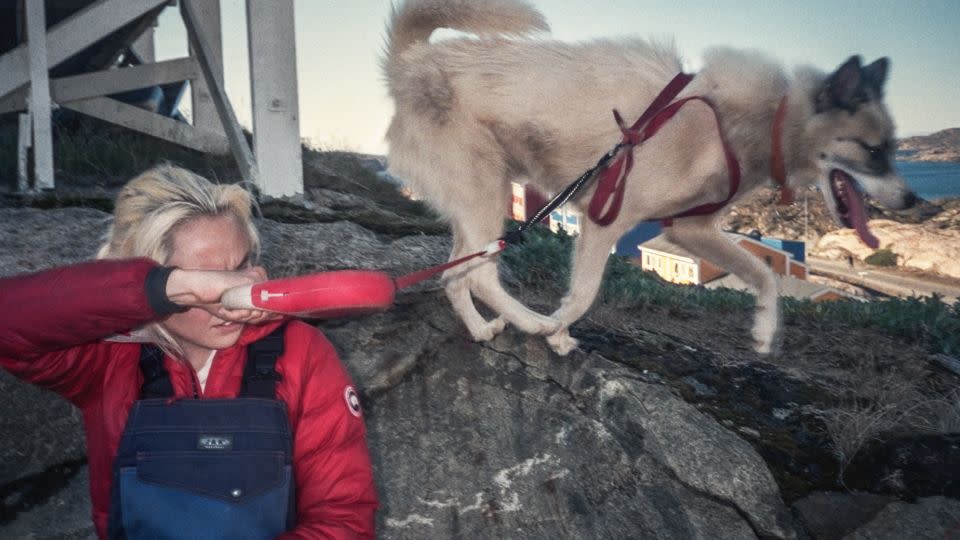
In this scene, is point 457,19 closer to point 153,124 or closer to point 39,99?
point 39,99

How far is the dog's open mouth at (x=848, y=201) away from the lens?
2.86 meters

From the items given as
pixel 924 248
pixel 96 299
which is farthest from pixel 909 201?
pixel 924 248

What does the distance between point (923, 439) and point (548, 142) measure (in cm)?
180

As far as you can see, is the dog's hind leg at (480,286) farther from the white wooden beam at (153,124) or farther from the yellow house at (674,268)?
the white wooden beam at (153,124)

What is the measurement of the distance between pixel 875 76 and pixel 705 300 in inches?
87.0

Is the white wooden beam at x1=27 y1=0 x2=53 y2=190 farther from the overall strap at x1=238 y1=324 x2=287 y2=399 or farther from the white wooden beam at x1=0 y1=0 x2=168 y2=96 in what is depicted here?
the overall strap at x1=238 y1=324 x2=287 y2=399

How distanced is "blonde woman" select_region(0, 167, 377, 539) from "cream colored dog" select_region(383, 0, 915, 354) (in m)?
1.65

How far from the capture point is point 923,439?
8.89 ft

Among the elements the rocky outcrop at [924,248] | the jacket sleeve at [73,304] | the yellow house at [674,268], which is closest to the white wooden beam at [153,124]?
the yellow house at [674,268]

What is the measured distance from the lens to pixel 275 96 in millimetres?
4855

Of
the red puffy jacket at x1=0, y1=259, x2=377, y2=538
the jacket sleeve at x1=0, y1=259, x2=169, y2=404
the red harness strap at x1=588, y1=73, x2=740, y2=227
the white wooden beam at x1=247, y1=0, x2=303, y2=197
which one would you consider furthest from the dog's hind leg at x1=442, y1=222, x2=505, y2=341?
the white wooden beam at x1=247, y1=0, x2=303, y2=197

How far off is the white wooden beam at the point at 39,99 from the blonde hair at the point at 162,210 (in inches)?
152

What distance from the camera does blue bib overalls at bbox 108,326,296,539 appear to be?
1.38m

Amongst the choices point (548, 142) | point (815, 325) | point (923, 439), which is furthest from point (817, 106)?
point (815, 325)
